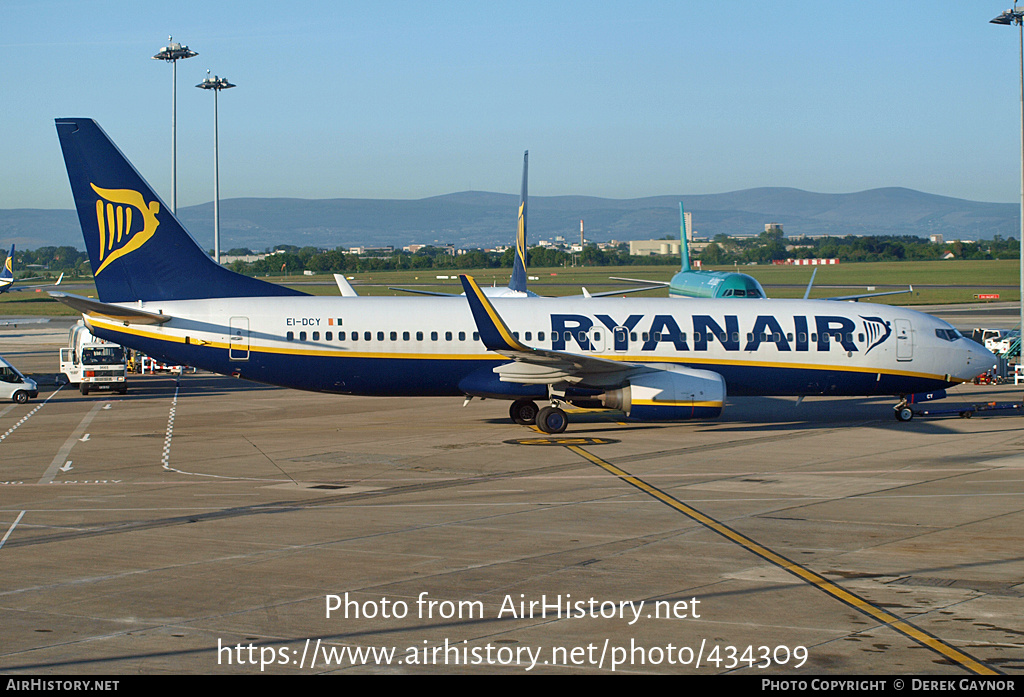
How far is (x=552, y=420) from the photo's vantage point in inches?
1235

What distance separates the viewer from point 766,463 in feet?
85.7

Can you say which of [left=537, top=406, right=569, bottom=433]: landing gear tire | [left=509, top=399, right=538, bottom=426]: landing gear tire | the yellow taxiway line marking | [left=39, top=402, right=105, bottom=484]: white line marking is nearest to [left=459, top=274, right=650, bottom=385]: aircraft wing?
[left=537, top=406, right=569, bottom=433]: landing gear tire

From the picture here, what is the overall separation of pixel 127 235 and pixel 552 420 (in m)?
14.9

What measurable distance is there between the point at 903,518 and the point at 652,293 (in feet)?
332

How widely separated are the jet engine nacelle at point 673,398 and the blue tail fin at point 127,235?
13361 mm

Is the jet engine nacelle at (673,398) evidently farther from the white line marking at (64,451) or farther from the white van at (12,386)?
the white van at (12,386)

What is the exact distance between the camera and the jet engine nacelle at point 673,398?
99.1 ft

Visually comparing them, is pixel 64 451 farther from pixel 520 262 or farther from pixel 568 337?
pixel 520 262

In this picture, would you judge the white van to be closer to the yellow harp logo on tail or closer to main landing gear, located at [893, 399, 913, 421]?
the yellow harp logo on tail

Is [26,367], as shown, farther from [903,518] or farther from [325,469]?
[903,518]

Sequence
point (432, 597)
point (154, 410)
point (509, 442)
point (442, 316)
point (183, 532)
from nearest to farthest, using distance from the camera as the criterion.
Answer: point (432, 597)
point (183, 532)
point (509, 442)
point (442, 316)
point (154, 410)
